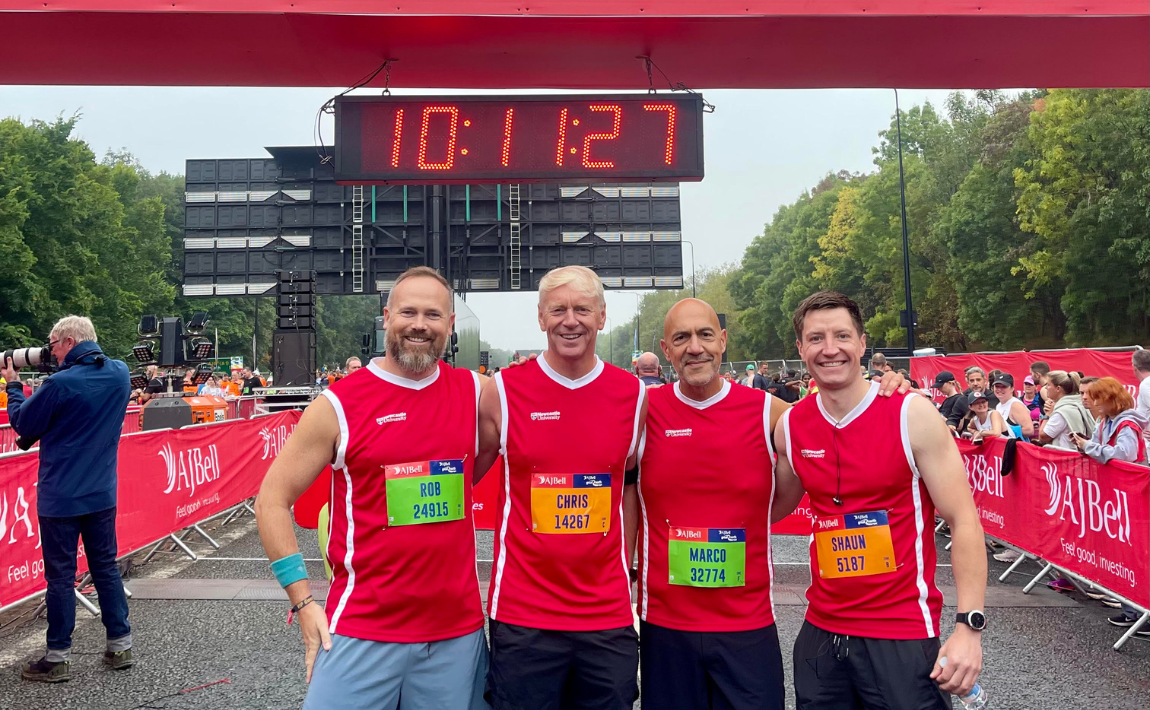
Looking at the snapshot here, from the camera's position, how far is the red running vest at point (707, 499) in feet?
9.44

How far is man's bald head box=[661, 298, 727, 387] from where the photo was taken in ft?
9.81

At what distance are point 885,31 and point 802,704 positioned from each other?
3.47 m

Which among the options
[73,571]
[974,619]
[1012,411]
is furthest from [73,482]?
[1012,411]

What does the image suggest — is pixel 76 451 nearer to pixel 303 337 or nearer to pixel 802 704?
pixel 802 704

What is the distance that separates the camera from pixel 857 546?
108 inches

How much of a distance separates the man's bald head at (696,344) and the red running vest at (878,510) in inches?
17.9

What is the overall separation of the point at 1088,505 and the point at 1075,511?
0.20m

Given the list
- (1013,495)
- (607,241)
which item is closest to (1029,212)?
(607,241)

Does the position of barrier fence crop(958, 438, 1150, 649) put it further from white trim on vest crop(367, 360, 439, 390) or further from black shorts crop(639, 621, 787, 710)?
white trim on vest crop(367, 360, 439, 390)

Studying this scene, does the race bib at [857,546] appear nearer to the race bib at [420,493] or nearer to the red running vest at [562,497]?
the red running vest at [562,497]

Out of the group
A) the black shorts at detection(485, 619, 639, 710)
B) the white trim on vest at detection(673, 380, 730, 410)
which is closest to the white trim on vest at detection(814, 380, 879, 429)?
the white trim on vest at detection(673, 380, 730, 410)

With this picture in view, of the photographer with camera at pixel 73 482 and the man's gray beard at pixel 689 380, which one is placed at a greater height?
the man's gray beard at pixel 689 380

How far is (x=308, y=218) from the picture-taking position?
24.8 m

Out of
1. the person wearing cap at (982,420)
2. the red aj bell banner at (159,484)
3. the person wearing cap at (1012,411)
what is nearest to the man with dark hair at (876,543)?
the red aj bell banner at (159,484)
